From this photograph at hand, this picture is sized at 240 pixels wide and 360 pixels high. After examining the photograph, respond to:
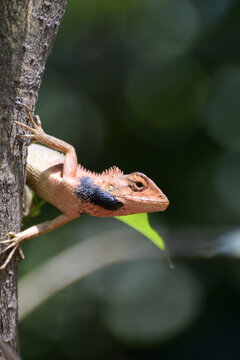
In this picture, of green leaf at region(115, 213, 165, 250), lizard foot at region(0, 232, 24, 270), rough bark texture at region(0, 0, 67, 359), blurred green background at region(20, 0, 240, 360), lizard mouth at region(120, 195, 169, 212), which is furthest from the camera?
blurred green background at region(20, 0, 240, 360)

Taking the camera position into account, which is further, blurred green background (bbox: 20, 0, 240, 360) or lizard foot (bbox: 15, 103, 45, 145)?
blurred green background (bbox: 20, 0, 240, 360)

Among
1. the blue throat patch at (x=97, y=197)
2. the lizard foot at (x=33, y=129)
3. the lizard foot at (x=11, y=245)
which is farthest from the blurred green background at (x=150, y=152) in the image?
the lizard foot at (x=11, y=245)

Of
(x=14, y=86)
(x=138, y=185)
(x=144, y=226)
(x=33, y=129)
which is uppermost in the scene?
(x=14, y=86)

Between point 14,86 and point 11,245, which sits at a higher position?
point 14,86

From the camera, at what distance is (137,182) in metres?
2.93

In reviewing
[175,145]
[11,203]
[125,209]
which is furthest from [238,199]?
[11,203]

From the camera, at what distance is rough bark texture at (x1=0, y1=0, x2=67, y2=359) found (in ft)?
6.90

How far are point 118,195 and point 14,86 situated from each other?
1002mm

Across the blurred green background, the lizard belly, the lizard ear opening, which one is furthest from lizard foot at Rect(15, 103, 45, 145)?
the blurred green background

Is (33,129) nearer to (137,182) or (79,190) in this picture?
(79,190)

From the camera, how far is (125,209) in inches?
111

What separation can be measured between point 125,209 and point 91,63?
6.61m

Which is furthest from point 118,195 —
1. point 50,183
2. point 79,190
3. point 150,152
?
point 150,152

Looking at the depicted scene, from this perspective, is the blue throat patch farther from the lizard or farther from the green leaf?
the green leaf
